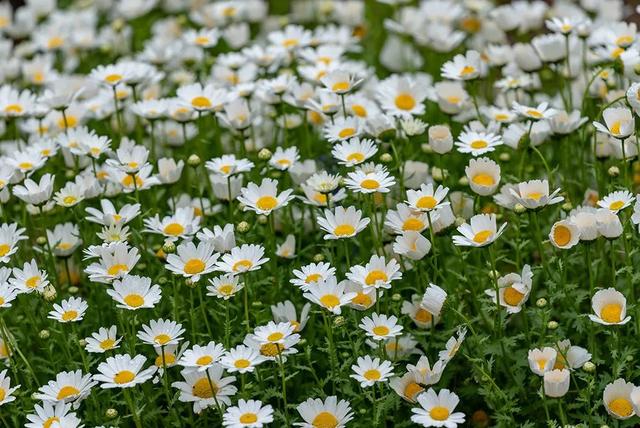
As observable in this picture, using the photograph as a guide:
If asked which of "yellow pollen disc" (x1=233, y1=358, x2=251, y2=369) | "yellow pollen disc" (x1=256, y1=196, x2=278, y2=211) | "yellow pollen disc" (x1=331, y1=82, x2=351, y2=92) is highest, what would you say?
"yellow pollen disc" (x1=331, y1=82, x2=351, y2=92)

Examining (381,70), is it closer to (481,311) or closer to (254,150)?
(254,150)

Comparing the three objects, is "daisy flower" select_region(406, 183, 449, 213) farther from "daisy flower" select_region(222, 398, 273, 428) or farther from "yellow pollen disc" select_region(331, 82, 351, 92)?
"daisy flower" select_region(222, 398, 273, 428)

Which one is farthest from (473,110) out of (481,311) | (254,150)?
(481,311)

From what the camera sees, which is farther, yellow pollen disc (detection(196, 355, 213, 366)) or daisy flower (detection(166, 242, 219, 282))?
daisy flower (detection(166, 242, 219, 282))

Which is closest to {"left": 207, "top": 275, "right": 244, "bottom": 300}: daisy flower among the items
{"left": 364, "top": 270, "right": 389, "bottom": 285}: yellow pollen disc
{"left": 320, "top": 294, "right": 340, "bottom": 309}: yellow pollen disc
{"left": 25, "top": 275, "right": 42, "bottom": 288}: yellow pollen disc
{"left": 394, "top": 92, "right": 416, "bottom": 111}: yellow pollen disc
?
{"left": 320, "top": 294, "right": 340, "bottom": 309}: yellow pollen disc

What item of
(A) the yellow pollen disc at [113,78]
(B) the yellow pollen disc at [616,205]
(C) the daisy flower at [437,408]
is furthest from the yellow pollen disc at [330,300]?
(A) the yellow pollen disc at [113,78]

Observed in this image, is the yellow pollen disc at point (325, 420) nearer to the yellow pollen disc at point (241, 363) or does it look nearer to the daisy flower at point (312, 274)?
the yellow pollen disc at point (241, 363)

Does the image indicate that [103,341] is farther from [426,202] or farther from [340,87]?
[340,87]
